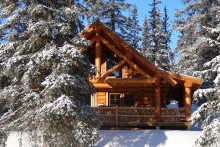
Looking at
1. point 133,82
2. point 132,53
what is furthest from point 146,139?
point 132,53

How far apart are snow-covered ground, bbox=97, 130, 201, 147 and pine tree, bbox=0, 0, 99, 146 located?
3.90 metres

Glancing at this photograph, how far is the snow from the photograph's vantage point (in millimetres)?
15828

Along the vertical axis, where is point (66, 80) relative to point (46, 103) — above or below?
above

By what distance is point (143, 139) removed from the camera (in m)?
16.7

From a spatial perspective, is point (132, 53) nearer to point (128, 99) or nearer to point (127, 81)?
point (127, 81)

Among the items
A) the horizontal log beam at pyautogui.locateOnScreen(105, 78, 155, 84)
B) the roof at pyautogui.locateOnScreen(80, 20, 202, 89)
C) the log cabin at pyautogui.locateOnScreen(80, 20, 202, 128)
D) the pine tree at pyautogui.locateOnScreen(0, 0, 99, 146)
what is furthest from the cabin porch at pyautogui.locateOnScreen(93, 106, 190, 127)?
the pine tree at pyautogui.locateOnScreen(0, 0, 99, 146)

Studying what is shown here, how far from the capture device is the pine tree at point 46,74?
11664mm

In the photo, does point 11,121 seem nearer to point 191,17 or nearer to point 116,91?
point 116,91

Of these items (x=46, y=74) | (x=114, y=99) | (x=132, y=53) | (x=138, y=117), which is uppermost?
(x=132, y=53)

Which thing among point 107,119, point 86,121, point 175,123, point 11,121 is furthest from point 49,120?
point 175,123

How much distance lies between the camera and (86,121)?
12.1 metres

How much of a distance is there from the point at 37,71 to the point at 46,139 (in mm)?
2513

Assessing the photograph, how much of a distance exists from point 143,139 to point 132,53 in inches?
202

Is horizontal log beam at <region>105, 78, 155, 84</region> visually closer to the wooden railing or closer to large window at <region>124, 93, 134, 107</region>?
the wooden railing
